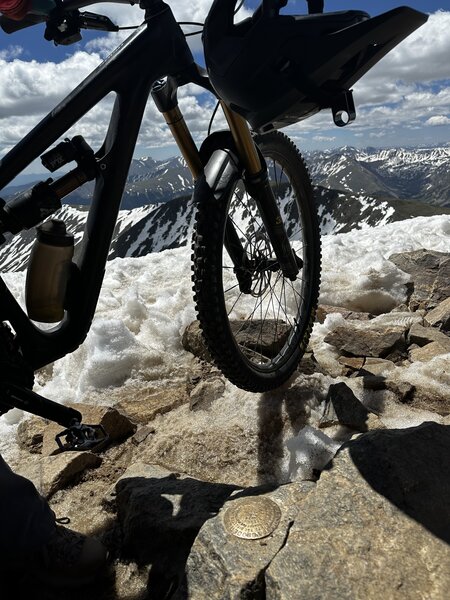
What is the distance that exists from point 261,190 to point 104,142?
4.09 ft

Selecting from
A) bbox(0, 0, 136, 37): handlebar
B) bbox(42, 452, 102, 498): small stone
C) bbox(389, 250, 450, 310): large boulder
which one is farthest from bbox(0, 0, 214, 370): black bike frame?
bbox(389, 250, 450, 310): large boulder

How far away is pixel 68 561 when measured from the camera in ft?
7.80

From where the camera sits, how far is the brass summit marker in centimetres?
217

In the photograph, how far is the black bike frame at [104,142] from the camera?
2744 millimetres

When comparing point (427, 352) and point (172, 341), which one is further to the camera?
point (172, 341)

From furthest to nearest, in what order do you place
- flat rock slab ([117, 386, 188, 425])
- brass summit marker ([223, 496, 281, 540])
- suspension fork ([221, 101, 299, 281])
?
1. flat rock slab ([117, 386, 188, 425])
2. suspension fork ([221, 101, 299, 281])
3. brass summit marker ([223, 496, 281, 540])

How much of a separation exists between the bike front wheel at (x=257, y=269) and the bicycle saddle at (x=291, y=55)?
2.47 feet

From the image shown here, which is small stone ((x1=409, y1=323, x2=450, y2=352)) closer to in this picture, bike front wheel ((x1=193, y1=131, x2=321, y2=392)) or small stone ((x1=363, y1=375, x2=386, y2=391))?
small stone ((x1=363, y1=375, x2=386, y2=391))

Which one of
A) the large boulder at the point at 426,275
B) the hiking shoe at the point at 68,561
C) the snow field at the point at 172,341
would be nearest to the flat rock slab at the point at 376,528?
the snow field at the point at 172,341

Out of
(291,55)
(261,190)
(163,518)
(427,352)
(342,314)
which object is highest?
(291,55)

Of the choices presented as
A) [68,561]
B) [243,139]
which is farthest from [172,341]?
[68,561]

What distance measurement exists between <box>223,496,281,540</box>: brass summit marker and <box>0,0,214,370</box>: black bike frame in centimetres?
139

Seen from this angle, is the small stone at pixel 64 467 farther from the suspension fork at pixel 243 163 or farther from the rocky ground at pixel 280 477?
the suspension fork at pixel 243 163

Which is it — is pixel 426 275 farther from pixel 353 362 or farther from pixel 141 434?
pixel 141 434
